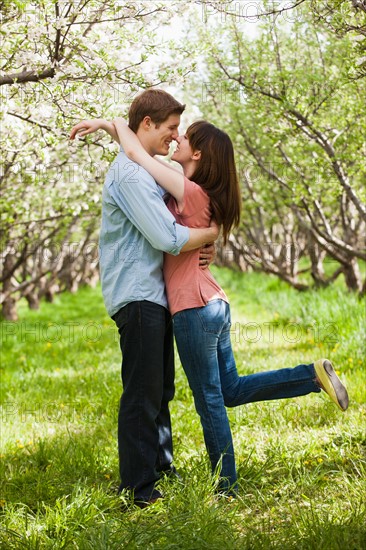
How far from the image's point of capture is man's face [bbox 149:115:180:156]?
3.63 m

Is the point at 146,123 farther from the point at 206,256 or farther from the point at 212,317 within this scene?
the point at 212,317

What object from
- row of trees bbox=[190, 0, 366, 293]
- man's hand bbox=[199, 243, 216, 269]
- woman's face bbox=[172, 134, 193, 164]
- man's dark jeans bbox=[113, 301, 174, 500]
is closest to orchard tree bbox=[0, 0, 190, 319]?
row of trees bbox=[190, 0, 366, 293]

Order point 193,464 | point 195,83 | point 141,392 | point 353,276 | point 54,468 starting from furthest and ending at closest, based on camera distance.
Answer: point 353,276
point 195,83
point 54,468
point 193,464
point 141,392

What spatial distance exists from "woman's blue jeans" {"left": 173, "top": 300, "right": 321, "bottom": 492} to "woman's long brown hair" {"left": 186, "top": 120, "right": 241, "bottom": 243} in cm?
52

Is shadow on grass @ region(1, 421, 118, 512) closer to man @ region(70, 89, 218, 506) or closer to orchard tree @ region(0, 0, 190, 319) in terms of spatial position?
man @ region(70, 89, 218, 506)

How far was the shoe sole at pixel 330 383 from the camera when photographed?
11.6ft

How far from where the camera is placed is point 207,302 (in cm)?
356

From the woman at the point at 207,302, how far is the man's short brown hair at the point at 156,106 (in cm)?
12

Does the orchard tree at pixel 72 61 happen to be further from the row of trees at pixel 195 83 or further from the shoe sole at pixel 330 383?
the shoe sole at pixel 330 383

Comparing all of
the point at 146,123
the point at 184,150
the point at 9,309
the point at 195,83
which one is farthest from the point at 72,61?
the point at 9,309

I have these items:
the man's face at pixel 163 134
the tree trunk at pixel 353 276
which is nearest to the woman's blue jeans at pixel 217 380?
the man's face at pixel 163 134

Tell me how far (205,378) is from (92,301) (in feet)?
50.6

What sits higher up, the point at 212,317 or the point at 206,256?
the point at 206,256

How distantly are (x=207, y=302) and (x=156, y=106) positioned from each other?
1.07 meters
